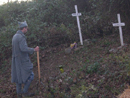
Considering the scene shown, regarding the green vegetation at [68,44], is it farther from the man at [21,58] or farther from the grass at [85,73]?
the man at [21,58]

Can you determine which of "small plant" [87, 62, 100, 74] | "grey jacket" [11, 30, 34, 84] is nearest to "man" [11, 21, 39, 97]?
"grey jacket" [11, 30, 34, 84]

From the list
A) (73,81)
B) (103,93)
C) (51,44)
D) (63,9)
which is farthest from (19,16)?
(103,93)

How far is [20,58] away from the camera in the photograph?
622 cm

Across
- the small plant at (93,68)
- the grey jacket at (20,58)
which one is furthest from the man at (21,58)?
the small plant at (93,68)

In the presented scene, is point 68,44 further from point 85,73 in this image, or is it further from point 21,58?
point 21,58

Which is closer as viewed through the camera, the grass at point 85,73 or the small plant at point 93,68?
the grass at point 85,73

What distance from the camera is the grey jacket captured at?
20.1 ft

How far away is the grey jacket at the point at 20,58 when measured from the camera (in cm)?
613

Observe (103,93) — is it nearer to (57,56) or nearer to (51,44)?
(57,56)

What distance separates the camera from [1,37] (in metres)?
10.8

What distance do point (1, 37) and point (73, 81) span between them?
19.4 feet

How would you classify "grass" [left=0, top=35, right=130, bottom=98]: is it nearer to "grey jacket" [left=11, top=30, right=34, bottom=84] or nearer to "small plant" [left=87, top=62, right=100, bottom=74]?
"small plant" [left=87, top=62, right=100, bottom=74]

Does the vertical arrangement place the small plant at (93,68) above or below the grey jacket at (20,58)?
below

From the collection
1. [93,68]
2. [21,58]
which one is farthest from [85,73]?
[21,58]
